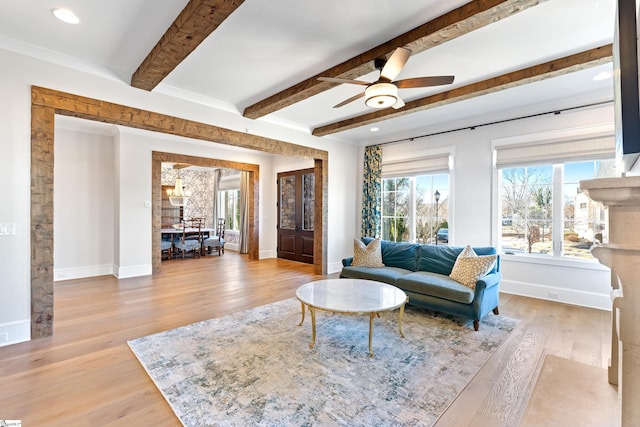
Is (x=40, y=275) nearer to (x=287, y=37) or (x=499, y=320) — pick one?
(x=287, y=37)

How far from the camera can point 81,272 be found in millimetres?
5648

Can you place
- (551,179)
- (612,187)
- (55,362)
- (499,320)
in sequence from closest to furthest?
(612,187), (55,362), (499,320), (551,179)

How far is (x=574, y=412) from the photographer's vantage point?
152cm

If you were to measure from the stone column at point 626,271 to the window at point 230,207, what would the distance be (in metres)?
9.98

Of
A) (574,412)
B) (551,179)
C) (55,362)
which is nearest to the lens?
(574,412)

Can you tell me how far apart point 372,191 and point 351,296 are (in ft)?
12.1

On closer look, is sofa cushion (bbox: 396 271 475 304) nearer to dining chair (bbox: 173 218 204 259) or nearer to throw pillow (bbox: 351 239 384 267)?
throw pillow (bbox: 351 239 384 267)

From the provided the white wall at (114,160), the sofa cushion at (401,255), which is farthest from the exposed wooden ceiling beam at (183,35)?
the sofa cushion at (401,255)

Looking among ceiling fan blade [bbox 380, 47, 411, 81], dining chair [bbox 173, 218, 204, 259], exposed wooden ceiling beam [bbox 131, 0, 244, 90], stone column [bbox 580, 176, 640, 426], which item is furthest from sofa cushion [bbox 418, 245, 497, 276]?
dining chair [bbox 173, 218, 204, 259]

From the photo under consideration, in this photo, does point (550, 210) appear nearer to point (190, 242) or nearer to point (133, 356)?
point (133, 356)

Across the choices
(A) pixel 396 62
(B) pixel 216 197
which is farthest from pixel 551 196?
(B) pixel 216 197

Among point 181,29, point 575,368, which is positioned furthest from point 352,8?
point 575,368

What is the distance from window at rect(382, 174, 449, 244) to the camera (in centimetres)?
548

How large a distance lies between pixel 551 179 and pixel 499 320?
2.40 meters
